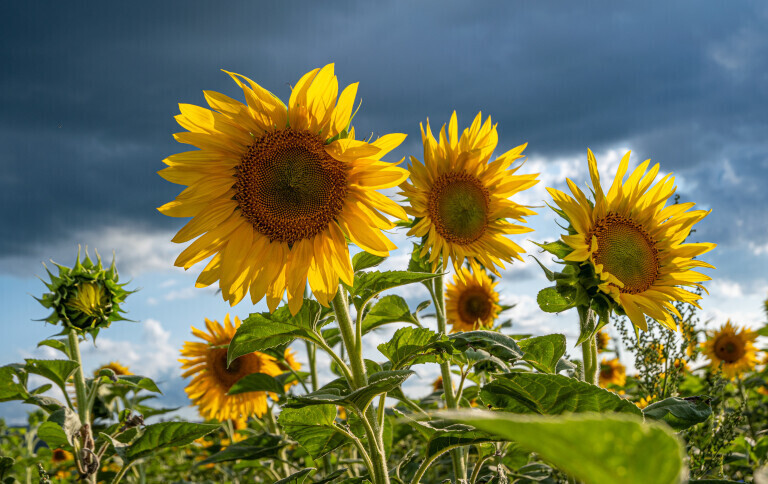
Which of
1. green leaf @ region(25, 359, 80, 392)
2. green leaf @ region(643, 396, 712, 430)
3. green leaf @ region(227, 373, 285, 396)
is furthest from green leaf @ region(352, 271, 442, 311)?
green leaf @ region(25, 359, 80, 392)

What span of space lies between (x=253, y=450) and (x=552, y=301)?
1928mm

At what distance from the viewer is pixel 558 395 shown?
1.77 m

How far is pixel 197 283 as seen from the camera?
8.35 ft

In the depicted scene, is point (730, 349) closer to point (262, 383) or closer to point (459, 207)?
point (459, 207)

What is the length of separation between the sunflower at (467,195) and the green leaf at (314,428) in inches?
53.0

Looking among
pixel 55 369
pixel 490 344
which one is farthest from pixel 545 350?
pixel 55 369

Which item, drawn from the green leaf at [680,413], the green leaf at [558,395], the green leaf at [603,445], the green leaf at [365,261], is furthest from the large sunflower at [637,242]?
the green leaf at [603,445]

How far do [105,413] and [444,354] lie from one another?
372 centimetres

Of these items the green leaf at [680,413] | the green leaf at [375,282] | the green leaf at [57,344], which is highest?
the green leaf at [57,344]

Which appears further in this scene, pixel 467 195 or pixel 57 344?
pixel 57 344

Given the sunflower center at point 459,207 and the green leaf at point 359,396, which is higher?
the sunflower center at point 459,207

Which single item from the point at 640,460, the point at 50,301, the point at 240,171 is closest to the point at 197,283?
the point at 240,171

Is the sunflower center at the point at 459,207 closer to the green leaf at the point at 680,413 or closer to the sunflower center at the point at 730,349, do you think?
the green leaf at the point at 680,413

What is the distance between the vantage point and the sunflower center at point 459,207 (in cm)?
352
